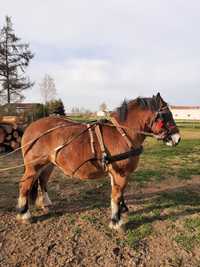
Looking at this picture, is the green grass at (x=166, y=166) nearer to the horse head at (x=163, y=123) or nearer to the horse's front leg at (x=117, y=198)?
the horse's front leg at (x=117, y=198)

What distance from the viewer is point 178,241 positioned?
456cm

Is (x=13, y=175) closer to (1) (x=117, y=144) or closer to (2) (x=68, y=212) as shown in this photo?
(2) (x=68, y=212)

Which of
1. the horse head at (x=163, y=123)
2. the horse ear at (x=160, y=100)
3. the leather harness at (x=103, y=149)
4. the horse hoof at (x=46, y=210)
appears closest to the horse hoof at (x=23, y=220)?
the horse hoof at (x=46, y=210)

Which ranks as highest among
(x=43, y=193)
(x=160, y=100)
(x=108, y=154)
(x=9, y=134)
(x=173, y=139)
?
(x=160, y=100)

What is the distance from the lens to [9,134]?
12.9 meters

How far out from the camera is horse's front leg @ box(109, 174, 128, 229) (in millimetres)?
4841

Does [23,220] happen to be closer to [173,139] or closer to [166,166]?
[173,139]

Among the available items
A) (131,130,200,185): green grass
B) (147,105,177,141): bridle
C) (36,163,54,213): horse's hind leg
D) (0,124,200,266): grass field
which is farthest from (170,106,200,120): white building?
(147,105,177,141): bridle

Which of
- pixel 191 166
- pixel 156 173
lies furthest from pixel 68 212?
pixel 191 166

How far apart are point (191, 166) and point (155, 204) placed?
471 cm

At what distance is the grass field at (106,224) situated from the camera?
4.14 metres

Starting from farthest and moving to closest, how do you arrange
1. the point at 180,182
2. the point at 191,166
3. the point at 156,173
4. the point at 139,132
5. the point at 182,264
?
1. the point at 191,166
2. the point at 156,173
3. the point at 180,182
4. the point at 139,132
5. the point at 182,264

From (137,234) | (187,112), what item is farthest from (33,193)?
(187,112)

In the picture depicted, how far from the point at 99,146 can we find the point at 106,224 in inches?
52.1
